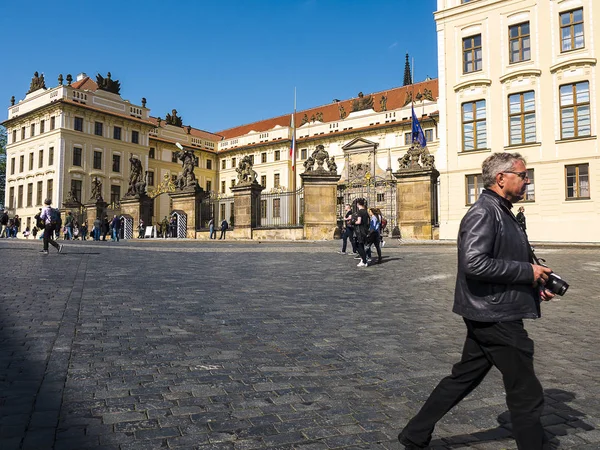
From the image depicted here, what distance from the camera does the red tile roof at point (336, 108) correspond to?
55.7 metres

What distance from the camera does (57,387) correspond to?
349 cm

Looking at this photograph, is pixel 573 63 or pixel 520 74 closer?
pixel 573 63

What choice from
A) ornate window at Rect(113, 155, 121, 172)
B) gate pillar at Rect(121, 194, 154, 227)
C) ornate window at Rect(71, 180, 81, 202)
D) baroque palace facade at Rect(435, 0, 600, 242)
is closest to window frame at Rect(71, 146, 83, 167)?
ornate window at Rect(71, 180, 81, 202)

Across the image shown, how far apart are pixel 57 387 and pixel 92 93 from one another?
56.0m

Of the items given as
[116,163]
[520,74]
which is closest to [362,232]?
[520,74]

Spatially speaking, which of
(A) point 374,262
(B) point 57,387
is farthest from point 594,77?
(B) point 57,387

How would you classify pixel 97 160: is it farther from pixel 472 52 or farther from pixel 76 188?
pixel 472 52

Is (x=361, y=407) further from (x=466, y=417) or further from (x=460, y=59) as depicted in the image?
(x=460, y=59)

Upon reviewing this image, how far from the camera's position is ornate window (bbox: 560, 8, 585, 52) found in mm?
24206

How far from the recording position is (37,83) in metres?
55.8

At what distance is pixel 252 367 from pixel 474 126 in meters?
26.0

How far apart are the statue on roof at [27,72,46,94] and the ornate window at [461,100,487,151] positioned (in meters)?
47.5

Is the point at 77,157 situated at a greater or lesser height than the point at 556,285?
greater

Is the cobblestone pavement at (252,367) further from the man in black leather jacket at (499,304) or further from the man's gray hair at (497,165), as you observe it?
the man's gray hair at (497,165)
